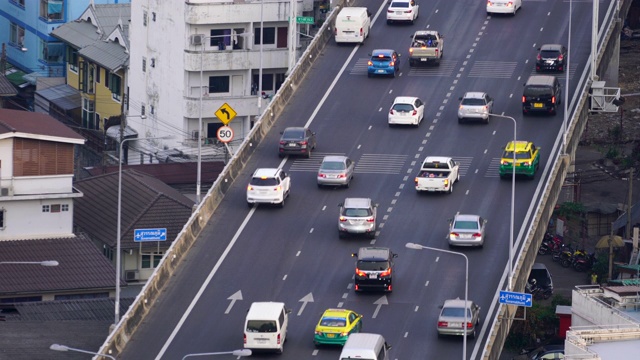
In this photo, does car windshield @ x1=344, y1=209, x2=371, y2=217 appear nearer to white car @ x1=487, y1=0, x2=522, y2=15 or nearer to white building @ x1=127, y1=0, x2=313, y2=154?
white car @ x1=487, y1=0, x2=522, y2=15

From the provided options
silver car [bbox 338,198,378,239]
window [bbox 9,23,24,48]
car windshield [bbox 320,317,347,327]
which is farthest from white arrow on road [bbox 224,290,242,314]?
window [bbox 9,23,24,48]

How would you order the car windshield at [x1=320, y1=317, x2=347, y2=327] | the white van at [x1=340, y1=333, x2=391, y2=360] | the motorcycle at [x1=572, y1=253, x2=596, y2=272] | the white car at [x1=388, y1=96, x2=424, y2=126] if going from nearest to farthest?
the white van at [x1=340, y1=333, x2=391, y2=360] < the car windshield at [x1=320, y1=317, x2=347, y2=327] < the white car at [x1=388, y1=96, x2=424, y2=126] < the motorcycle at [x1=572, y1=253, x2=596, y2=272]

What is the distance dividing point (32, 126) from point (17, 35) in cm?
5771

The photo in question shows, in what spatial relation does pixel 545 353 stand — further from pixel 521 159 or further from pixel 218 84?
pixel 218 84

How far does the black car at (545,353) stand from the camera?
12000 cm

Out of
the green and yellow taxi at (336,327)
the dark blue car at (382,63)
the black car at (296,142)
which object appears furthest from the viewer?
the dark blue car at (382,63)

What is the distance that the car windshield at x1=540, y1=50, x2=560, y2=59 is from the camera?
142750mm

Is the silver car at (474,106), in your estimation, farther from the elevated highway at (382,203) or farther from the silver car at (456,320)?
the silver car at (456,320)

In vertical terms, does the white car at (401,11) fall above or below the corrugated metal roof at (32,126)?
above

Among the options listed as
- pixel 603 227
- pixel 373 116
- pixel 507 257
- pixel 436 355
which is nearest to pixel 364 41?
pixel 373 116

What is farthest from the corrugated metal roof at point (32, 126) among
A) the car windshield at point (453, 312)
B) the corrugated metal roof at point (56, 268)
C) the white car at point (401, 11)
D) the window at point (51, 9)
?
the window at point (51, 9)

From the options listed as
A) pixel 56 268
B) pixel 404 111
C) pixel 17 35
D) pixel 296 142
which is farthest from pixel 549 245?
pixel 17 35

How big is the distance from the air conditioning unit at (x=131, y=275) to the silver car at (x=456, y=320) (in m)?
31.9

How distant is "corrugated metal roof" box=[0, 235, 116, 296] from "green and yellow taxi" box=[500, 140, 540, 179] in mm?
25068
